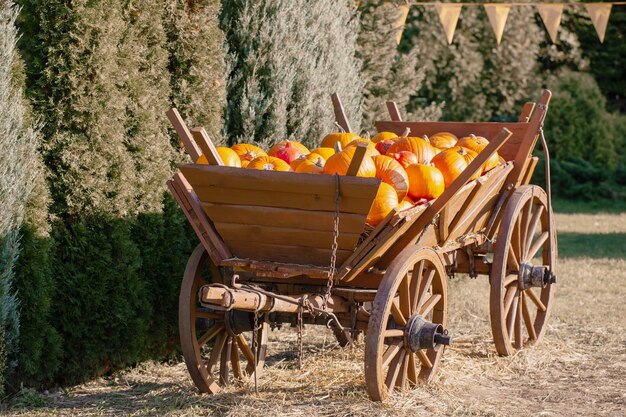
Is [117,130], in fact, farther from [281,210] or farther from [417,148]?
[417,148]

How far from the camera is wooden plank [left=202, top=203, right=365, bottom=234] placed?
449 cm

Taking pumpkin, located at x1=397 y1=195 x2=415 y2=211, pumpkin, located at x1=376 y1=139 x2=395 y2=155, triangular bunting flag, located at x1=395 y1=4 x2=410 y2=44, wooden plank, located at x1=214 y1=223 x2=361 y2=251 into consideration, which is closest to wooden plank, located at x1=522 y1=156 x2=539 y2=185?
pumpkin, located at x1=376 y1=139 x2=395 y2=155

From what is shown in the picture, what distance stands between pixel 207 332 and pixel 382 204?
4.20 ft

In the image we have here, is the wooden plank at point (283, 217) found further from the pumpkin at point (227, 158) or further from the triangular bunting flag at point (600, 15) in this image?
the triangular bunting flag at point (600, 15)

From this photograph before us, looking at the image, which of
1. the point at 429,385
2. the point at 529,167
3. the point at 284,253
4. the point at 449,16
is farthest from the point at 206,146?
the point at 449,16

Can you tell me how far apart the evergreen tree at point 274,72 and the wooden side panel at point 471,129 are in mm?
673

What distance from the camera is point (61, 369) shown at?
17.9 ft

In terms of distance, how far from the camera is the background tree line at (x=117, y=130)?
16.6ft

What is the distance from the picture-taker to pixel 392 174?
487 centimetres

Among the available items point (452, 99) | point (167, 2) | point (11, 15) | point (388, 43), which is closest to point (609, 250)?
point (388, 43)

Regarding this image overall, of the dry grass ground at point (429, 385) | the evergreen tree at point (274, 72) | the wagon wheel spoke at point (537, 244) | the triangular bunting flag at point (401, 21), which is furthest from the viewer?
the triangular bunting flag at point (401, 21)

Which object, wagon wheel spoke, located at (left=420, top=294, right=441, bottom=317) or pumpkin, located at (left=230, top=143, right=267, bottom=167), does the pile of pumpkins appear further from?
wagon wheel spoke, located at (left=420, top=294, right=441, bottom=317)

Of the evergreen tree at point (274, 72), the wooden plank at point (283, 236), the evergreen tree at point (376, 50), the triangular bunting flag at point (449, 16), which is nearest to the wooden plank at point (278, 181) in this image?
the wooden plank at point (283, 236)

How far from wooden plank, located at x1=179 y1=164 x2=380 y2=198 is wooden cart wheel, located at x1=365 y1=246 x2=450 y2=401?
0.49m
